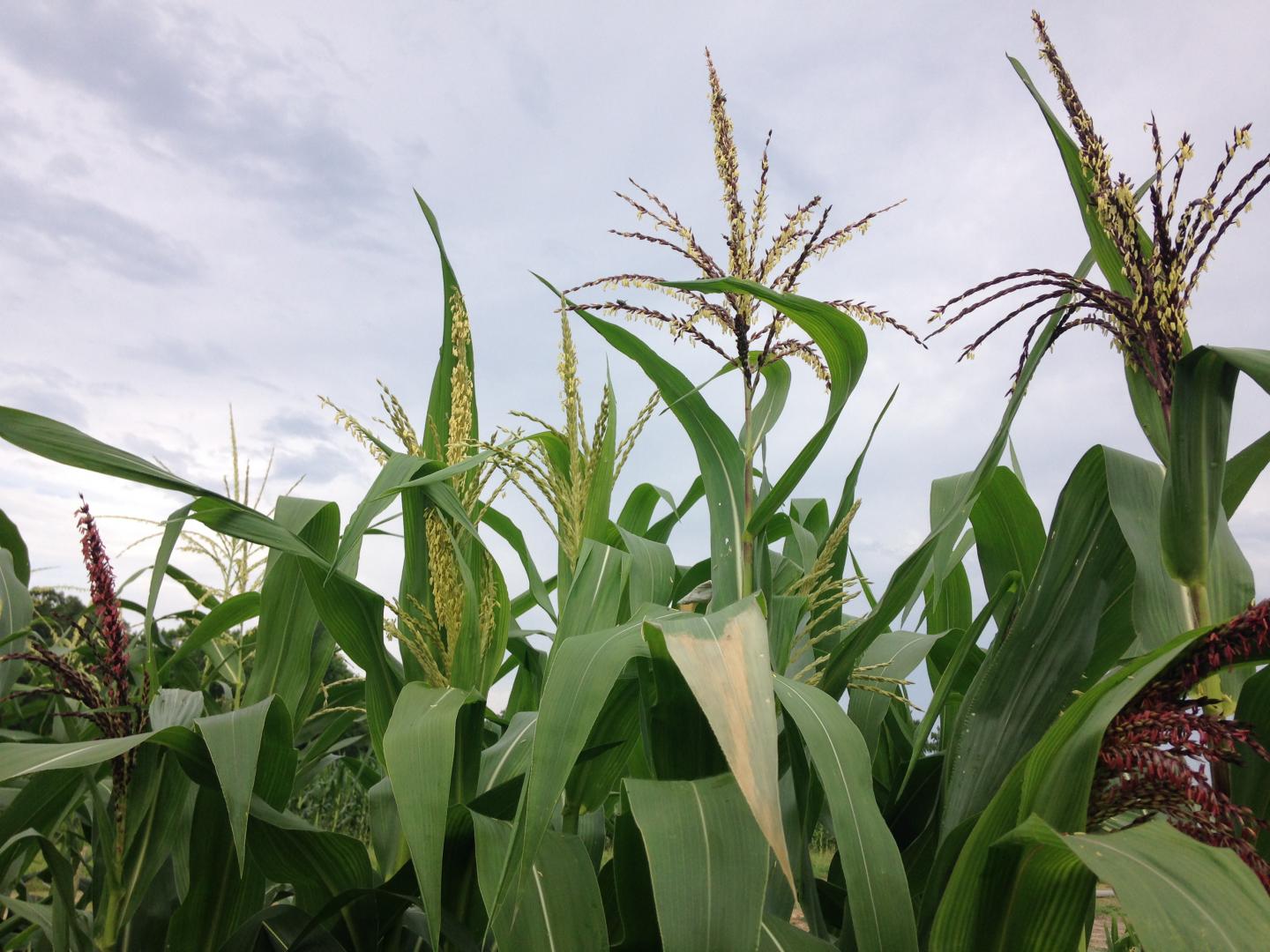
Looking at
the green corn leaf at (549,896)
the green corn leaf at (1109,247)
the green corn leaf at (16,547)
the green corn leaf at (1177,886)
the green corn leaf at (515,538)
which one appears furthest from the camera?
the green corn leaf at (16,547)

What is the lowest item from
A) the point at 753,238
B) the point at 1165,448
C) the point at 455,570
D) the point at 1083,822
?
the point at 1083,822

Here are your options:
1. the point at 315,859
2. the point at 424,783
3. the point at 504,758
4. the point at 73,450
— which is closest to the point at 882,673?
the point at 504,758

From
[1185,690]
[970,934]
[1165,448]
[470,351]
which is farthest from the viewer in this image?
[470,351]

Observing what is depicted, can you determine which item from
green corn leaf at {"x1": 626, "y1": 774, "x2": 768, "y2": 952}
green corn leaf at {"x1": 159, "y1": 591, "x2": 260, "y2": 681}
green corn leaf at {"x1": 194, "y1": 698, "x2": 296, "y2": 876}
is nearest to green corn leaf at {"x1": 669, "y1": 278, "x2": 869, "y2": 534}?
green corn leaf at {"x1": 626, "y1": 774, "x2": 768, "y2": 952}

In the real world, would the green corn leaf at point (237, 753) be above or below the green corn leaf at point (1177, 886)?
above

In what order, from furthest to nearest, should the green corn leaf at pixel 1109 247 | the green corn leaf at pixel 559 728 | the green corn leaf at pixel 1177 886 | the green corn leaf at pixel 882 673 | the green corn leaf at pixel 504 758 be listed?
the green corn leaf at pixel 882 673 < the green corn leaf at pixel 504 758 < the green corn leaf at pixel 1109 247 < the green corn leaf at pixel 559 728 < the green corn leaf at pixel 1177 886

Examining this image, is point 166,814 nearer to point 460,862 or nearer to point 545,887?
point 460,862

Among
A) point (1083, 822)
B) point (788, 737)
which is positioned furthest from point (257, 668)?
point (1083, 822)

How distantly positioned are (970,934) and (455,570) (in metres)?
0.72

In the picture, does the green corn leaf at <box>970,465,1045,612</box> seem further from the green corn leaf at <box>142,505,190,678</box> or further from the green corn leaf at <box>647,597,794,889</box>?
the green corn leaf at <box>142,505,190,678</box>

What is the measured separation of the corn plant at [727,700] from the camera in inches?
31.3

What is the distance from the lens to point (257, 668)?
4.31 feet

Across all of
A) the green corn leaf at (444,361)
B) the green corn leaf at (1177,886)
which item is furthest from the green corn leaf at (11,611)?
the green corn leaf at (1177,886)

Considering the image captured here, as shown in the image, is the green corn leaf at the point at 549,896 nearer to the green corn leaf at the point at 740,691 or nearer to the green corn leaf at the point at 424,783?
the green corn leaf at the point at 424,783
